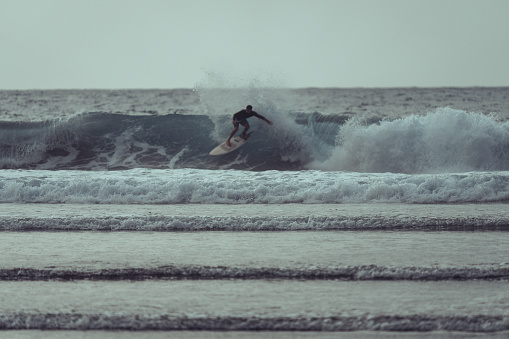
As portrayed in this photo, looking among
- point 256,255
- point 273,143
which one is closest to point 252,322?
point 256,255

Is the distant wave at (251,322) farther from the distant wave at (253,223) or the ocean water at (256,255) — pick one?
the distant wave at (253,223)

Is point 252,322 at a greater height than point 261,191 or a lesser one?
lesser

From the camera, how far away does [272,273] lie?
4293mm

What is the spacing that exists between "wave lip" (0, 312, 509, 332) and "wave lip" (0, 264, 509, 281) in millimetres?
879

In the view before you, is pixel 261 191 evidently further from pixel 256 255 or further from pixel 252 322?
pixel 252 322

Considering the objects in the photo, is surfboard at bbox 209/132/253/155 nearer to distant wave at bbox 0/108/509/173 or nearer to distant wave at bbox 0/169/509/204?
distant wave at bbox 0/108/509/173

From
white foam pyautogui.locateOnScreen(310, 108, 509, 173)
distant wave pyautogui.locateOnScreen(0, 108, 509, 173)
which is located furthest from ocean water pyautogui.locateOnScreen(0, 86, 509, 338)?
distant wave pyautogui.locateOnScreen(0, 108, 509, 173)

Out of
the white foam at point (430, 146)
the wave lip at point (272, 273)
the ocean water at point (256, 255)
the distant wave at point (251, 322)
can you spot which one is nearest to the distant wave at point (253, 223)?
the ocean water at point (256, 255)

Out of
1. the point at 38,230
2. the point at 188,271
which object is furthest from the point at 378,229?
the point at 38,230

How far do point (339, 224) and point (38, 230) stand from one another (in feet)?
10.8

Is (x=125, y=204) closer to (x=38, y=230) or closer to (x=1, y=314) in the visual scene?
(x=38, y=230)

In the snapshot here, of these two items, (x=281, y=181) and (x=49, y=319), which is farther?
(x=281, y=181)

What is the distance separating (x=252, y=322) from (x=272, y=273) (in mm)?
1036

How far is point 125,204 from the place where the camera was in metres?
8.07
